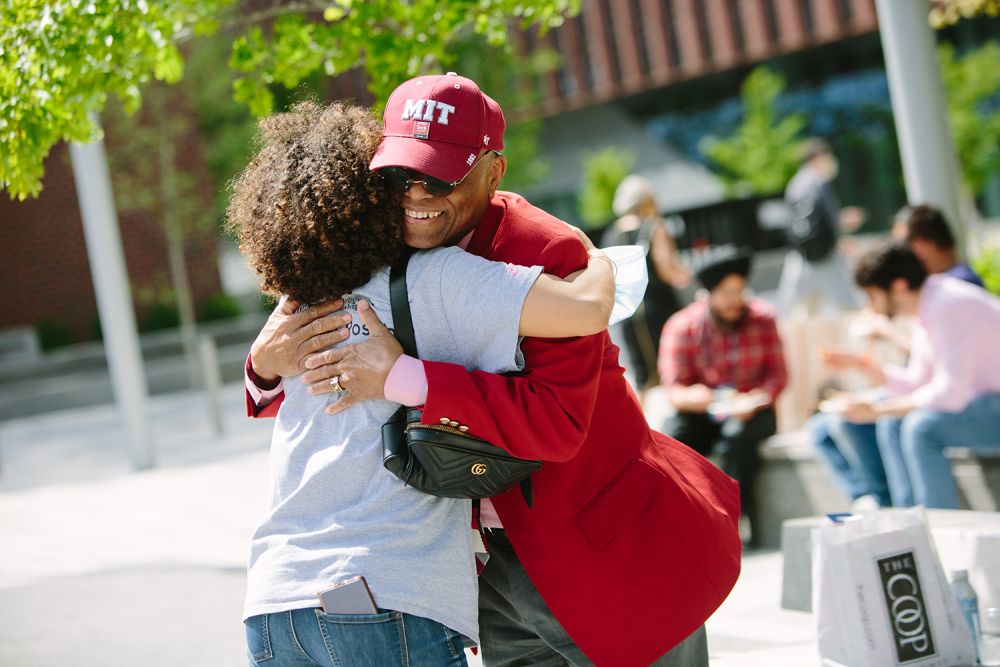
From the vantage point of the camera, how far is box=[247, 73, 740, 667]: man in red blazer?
2.26 meters

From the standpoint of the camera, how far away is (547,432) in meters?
2.25

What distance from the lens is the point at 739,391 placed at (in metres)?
6.52

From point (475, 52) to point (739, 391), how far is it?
11.9 metres

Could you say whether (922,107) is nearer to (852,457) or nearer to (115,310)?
(852,457)

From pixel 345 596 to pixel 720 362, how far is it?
464 centimetres

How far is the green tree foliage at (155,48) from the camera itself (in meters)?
3.38

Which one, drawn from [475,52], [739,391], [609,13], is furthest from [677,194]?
[739,391]

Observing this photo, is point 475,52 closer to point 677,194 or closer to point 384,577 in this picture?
point 677,194

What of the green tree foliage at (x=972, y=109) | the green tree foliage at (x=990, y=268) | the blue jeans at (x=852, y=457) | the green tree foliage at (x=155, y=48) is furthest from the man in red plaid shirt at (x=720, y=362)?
the green tree foliage at (x=972, y=109)

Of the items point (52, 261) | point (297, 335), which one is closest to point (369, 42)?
point (297, 335)

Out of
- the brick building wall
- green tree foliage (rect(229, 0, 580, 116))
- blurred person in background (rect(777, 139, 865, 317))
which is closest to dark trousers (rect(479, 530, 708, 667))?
green tree foliage (rect(229, 0, 580, 116))

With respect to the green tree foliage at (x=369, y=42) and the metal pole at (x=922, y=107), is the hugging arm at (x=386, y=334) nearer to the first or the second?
the green tree foliage at (x=369, y=42)

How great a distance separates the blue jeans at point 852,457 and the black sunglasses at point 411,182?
401cm

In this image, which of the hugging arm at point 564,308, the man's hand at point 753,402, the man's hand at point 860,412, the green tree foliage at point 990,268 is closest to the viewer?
the hugging arm at point 564,308
